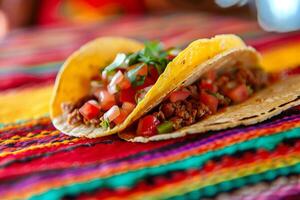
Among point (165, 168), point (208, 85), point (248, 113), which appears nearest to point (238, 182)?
point (165, 168)

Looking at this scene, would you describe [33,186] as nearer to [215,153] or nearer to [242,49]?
[215,153]

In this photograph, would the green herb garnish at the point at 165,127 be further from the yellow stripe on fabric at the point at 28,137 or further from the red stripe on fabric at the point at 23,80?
the red stripe on fabric at the point at 23,80

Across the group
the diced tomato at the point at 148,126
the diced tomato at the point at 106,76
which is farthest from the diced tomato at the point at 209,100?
the diced tomato at the point at 106,76

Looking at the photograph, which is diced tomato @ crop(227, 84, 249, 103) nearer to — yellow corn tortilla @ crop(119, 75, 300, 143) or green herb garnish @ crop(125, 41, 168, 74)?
yellow corn tortilla @ crop(119, 75, 300, 143)

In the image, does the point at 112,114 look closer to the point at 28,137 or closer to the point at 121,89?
the point at 121,89

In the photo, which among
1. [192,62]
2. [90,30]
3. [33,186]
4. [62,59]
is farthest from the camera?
[90,30]

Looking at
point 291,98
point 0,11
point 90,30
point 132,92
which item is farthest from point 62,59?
point 0,11
